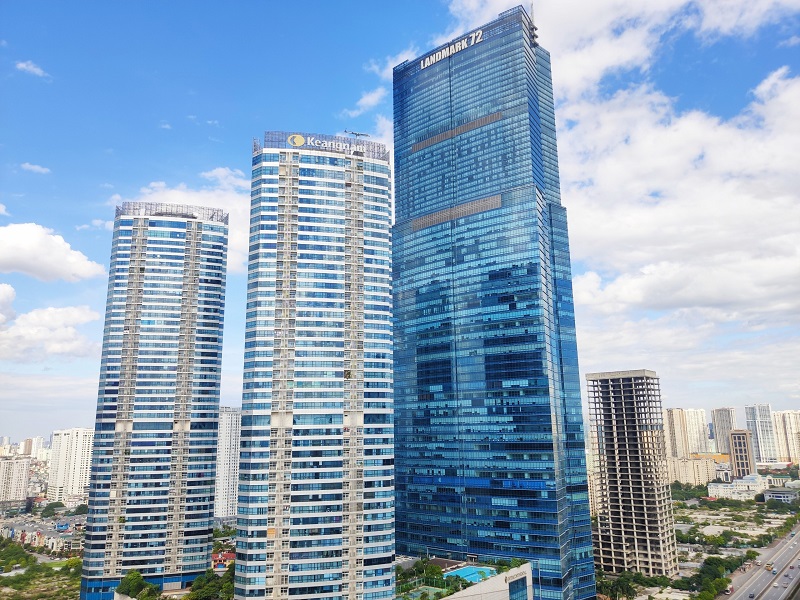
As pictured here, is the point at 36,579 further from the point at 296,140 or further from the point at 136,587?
the point at 296,140

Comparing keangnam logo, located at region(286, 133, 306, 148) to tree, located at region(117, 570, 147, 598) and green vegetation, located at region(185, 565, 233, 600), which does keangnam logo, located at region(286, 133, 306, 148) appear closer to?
green vegetation, located at region(185, 565, 233, 600)

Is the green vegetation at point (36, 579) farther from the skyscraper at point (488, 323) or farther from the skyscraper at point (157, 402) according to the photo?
the skyscraper at point (488, 323)

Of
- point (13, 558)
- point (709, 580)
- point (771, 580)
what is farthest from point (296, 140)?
point (771, 580)

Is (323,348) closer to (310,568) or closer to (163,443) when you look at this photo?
(310,568)

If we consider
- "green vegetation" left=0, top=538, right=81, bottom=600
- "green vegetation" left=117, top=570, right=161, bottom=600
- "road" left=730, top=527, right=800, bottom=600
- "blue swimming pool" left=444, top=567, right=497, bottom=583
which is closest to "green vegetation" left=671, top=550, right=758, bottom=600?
"road" left=730, top=527, right=800, bottom=600

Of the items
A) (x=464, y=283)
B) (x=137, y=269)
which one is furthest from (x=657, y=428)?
(x=137, y=269)
